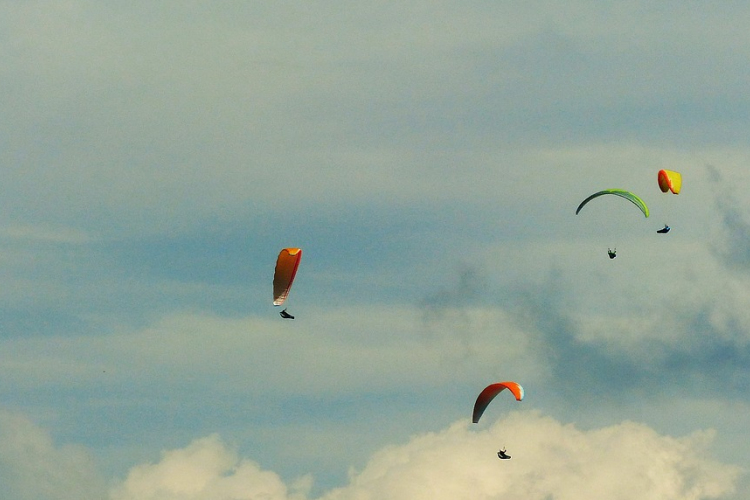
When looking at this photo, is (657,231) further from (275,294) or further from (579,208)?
(275,294)

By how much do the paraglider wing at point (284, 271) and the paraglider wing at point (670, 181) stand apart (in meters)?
39.2

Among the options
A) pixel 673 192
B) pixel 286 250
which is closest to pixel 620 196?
pixel 673 192

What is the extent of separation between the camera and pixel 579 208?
10275 cm

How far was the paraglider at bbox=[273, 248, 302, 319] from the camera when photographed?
10519cm

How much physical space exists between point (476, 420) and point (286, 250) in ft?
89.2

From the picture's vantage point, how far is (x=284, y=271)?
105 metres

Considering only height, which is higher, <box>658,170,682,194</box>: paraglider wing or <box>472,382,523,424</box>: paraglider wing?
<box>658,170,682,194</box>: paraglider wing

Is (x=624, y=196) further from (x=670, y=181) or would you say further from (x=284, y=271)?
(x=284, y=271)

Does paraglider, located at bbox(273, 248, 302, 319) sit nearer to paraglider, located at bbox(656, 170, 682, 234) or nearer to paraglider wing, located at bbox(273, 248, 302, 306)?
paraglider wing, located at bbox(273, 248, 302, 306)

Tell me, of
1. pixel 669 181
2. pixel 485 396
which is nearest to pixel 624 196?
pixel 669 181

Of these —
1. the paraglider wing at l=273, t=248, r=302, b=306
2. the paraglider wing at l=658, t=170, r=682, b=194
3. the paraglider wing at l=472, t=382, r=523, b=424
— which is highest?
the paraglider wing at l=658, t=170, r=682, b=194

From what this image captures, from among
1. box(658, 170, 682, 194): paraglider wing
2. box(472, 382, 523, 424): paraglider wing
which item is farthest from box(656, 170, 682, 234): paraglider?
box(472, 382, 523, 424): paraglider wing

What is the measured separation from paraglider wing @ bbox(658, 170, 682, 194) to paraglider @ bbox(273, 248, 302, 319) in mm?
39159

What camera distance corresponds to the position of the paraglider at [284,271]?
105 metres
